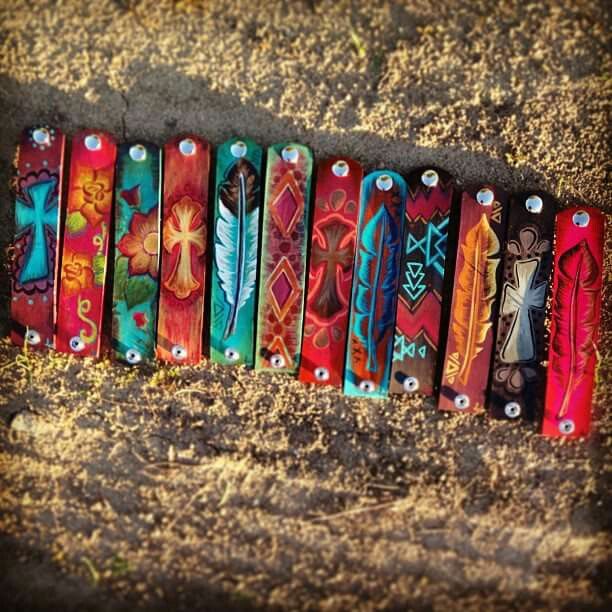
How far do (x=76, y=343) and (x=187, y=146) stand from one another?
2.61 feet

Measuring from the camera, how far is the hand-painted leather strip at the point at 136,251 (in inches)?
82.8

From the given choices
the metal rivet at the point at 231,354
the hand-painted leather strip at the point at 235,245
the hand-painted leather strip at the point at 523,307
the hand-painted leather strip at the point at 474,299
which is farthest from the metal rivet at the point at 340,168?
the metal rivet at the point at 231,354

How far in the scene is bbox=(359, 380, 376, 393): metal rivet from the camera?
7.22 ft

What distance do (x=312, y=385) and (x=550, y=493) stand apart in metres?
0.98

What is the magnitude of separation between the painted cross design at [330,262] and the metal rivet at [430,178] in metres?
0.31

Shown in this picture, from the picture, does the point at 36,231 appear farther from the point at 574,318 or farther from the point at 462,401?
the point at 574,318

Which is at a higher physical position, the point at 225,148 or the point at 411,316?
the point at 225,148

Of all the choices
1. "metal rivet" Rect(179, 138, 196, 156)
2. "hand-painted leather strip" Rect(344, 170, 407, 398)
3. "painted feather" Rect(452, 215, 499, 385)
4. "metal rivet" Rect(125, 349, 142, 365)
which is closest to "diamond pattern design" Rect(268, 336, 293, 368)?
"hand-painted leather strip" Rect(344, 170, 407, 398)

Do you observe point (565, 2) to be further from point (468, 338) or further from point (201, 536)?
point (201, 536)

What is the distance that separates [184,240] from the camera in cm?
214

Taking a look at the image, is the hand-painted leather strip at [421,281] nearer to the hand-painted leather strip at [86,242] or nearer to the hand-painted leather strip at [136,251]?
the hand-painted leather strip at [136,251]

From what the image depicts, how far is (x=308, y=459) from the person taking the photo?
228cm

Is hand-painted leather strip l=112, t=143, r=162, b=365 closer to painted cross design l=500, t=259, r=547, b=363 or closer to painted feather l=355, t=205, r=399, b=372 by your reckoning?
painted feather l=355, t=205, r=399, b=372

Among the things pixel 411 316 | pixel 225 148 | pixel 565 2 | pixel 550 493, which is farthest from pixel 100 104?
pixel 550 493
